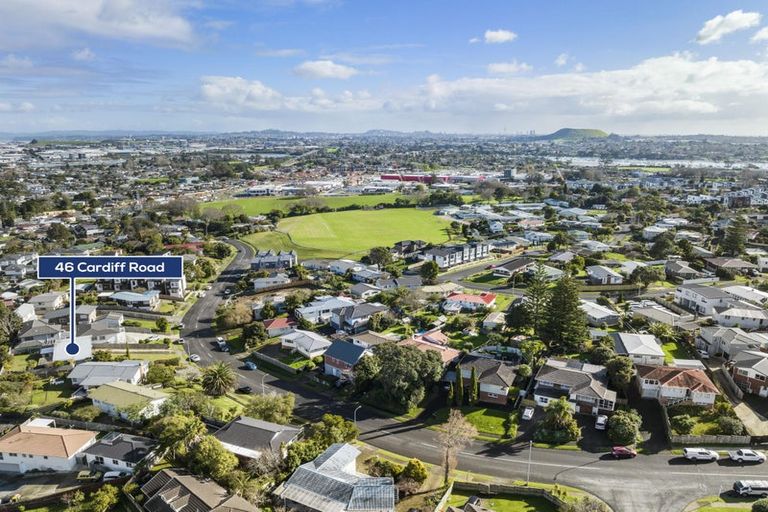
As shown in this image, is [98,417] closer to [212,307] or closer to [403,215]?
[212,307]

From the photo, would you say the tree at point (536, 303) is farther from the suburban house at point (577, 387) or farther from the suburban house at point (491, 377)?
the suburban house at point (491, 377)

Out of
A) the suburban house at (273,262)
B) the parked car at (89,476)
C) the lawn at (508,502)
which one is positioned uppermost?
the suburban house at (273,262)

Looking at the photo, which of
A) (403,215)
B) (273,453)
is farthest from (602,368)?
(403,215)

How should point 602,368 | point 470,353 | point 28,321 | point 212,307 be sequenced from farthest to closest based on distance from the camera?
1. point 212,307
2. point 28,321
3. point 470,353
4. point 602,368

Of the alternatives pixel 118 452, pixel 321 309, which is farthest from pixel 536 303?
pixel 118 452

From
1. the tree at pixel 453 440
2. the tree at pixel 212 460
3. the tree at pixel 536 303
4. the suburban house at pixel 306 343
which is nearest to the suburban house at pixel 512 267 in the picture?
the tree at pixel 536 303

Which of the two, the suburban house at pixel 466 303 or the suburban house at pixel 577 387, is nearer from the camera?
the suburban house at pixel 577 387

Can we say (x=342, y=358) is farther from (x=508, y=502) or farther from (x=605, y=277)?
→ (x=605, y=277)
